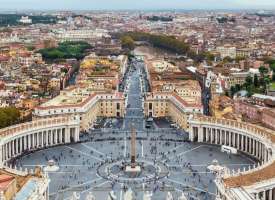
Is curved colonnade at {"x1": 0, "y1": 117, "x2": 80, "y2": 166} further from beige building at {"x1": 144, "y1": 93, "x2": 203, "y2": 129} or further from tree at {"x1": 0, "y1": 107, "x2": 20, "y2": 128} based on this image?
beige building at {"x1": 144, "y1": 93, "x2": 203, "y2": 129}

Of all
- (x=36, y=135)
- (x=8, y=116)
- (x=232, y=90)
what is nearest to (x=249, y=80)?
(x=232, y=90)

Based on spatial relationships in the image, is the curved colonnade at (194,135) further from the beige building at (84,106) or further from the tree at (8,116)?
the tree at (8,116)

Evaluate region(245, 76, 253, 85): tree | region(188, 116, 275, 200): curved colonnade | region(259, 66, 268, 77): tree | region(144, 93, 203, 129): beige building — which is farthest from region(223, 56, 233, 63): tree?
region(188, 116, 275, 200): curved colonnade

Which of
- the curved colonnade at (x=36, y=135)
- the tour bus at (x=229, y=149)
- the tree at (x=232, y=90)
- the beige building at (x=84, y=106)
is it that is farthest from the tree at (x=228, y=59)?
the tour bus at (x=229, y=149)

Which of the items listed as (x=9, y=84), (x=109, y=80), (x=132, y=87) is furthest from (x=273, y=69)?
(x=9, y=84)

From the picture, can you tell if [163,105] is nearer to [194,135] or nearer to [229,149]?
[194,135]

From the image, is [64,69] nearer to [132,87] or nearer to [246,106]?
[132,87]
